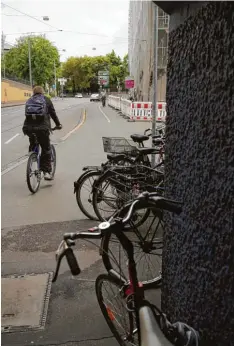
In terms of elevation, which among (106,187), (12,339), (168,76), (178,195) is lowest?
(12,339)

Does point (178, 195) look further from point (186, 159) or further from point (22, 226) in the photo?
point (22, 226)

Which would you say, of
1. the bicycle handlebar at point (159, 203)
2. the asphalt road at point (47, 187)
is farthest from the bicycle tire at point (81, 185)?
the bicycle handlebar at point (159, 203)

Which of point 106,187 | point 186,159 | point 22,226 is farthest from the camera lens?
point 22,226

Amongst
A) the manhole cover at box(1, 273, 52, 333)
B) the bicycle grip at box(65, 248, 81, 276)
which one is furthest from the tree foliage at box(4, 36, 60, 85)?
the bicycle grip at box(65, 248, 81, 276)

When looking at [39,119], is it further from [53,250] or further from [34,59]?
[34,59]

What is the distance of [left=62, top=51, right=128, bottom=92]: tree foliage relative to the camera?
10531 cm

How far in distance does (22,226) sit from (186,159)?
3725 millimetres

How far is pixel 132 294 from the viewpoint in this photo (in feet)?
7.25

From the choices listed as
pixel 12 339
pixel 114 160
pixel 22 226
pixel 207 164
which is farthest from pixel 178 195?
pixel 22 226

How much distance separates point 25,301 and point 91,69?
10731 centimetres

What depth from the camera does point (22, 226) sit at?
5391mm

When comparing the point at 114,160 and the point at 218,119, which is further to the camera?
the point at 114,160

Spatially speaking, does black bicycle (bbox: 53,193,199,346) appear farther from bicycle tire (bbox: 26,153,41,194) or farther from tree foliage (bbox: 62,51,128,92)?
tree foliage (bbox: 62,51,128,92)

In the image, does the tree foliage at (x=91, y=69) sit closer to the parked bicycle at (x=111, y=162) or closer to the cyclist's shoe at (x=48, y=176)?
the cyclist's shoe at (x=48, y=176)
